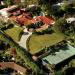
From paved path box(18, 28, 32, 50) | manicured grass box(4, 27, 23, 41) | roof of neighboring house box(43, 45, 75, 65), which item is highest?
roof of neighboring house box(43, 45, 75, 65)

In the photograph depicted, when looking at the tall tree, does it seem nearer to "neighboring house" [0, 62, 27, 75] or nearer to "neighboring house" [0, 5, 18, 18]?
"neighboring house" [0, 62, 27, 75]

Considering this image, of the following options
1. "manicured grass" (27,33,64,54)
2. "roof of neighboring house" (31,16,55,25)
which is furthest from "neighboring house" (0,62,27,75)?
"roof of neighboring house" (31,16,55,25)

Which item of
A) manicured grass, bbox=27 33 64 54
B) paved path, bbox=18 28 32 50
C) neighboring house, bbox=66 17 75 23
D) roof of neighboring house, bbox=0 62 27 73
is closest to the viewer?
roof of neighboring house, bbox=0 62 27 73

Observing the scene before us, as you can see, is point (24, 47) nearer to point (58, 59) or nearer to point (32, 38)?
point (32, 38)

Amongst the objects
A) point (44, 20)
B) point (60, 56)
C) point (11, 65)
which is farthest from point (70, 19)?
point (11, 65)

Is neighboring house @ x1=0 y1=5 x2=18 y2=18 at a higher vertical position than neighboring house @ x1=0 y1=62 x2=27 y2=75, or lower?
higher

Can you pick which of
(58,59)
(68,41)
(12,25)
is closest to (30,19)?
(12,25)

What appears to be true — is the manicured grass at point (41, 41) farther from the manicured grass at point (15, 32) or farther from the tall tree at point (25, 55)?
the manicured grass at point (15, 32)
